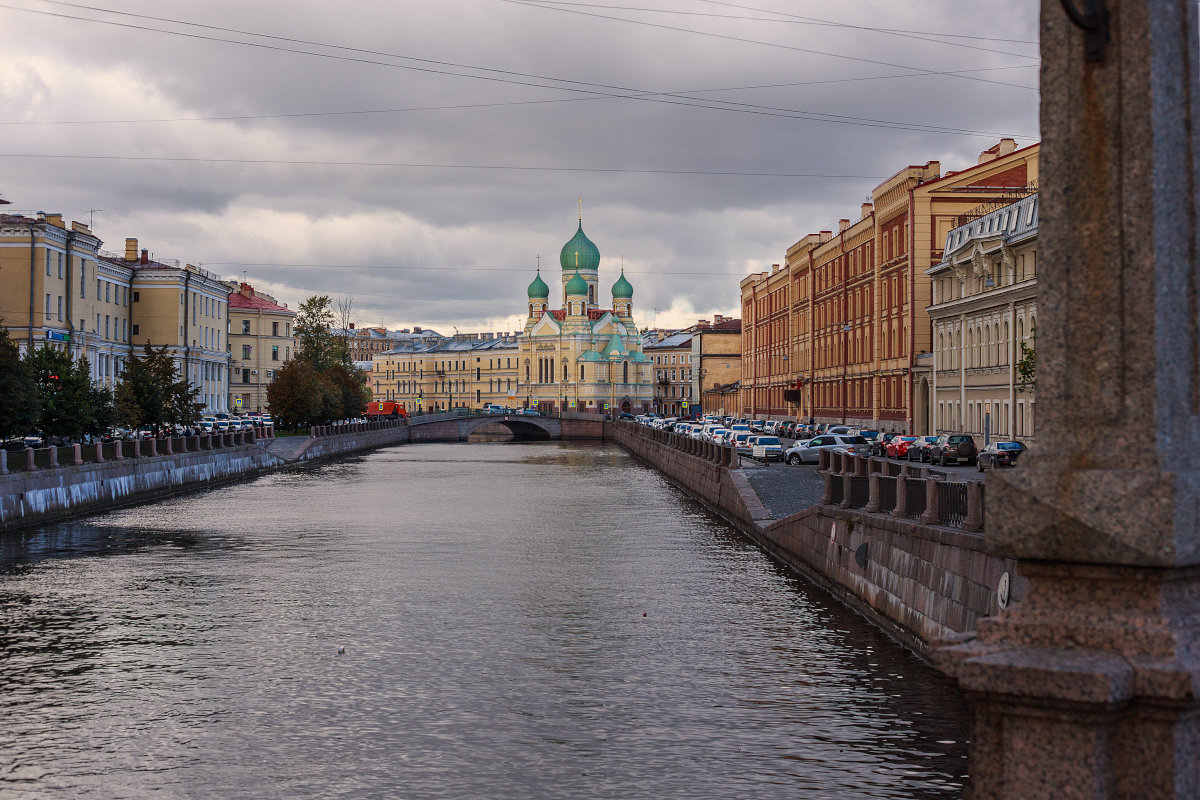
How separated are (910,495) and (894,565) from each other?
1171 millimetres

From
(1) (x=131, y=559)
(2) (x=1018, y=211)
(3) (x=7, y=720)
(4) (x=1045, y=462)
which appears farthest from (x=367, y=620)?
(2) (x=1018, y=211)

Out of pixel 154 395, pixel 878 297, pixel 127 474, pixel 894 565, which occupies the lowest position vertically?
pixel 894 565

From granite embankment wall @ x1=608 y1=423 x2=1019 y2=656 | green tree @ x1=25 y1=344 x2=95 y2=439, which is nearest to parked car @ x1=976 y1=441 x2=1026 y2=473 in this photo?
granite embankment wall @ x1=608 y1=423 x2=1019 y2=656

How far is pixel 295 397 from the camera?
91812 mm

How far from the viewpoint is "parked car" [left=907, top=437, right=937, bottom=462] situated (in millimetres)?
52281

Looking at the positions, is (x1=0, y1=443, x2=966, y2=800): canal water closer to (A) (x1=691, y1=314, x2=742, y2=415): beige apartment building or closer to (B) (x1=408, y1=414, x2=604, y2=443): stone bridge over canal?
(B) (x1=408, y1=414, x2=604, y2=443): stone bridge over canal

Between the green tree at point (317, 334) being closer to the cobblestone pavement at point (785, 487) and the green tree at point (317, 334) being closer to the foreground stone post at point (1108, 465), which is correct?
the cobblestone pavement at point (785, 487)

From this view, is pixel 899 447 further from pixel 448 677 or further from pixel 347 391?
pixel 347 391

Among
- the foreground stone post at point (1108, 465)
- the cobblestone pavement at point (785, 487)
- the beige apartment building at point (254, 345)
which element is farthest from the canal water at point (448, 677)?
the beige apartment building at point (254, 345)

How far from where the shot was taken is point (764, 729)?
15281mm

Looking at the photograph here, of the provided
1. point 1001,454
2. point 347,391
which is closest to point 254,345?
point 347,391

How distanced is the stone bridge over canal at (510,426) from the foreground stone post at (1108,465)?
131 meters

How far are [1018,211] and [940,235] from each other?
12670 millimetres

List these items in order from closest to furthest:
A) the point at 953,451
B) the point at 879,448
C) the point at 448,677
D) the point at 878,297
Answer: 1. the point at 448,677
2. the point at 953,451
3. the point at 879,448
4. the point at 878,297
